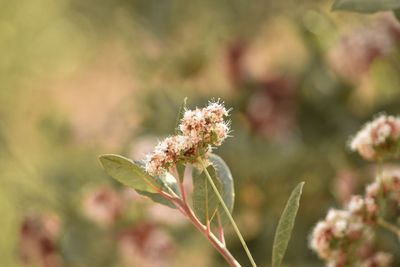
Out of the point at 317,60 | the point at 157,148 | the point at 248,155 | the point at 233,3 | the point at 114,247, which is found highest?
the point at 233,3

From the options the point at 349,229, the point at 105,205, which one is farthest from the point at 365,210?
the point at 105,205

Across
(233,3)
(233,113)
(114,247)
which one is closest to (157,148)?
(114,247)

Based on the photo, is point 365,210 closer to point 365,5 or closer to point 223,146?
point 365,5

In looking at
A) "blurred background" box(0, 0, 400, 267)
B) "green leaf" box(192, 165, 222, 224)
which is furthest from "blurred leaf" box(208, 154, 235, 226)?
"blurred background" box(0, 0, 400, 267)

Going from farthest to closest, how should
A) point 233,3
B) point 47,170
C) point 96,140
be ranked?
1. point 233,3
2. point 96,140
3. point 47,170

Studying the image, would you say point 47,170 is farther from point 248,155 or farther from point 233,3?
point 233,3
